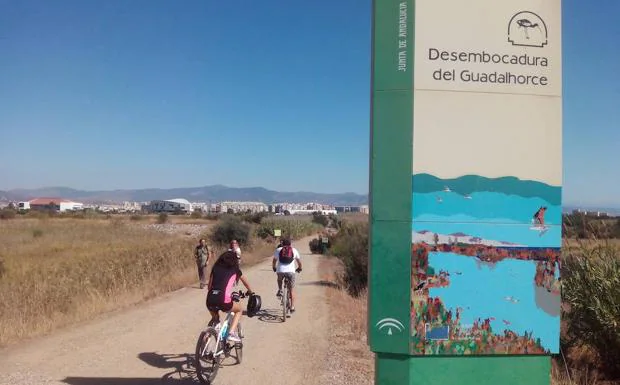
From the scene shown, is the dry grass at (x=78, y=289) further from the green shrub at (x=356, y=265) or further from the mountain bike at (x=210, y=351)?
the green shrub at (x=356, y=265)

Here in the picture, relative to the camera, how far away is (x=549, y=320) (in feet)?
13.7

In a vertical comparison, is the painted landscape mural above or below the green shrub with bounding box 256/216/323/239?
above

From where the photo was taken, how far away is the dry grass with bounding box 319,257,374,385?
316 inches

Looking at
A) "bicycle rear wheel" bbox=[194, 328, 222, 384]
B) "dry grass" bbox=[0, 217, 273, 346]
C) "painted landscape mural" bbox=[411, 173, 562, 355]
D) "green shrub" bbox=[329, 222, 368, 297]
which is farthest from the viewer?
"green shrub" bbox=[329, 222, 368, 297]

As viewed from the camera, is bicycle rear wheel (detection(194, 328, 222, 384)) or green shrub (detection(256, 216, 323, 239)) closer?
bicycle rear wheel (detection(194, 328, 222, 384))

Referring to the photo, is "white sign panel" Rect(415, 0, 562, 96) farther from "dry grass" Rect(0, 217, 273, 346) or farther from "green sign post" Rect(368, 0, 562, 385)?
"dry grass" Rect(0, 217, 273, 346)

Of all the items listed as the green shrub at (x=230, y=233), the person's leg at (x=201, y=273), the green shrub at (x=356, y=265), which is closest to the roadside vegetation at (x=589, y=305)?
the green shrub at (x=356, y=265)

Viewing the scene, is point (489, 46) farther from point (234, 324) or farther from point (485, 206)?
point (234, 324)

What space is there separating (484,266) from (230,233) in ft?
130

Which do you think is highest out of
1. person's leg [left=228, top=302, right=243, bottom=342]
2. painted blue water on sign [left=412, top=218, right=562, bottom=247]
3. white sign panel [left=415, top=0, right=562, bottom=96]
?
white sign panel [left=415, top=0, right=562, bottom=96]

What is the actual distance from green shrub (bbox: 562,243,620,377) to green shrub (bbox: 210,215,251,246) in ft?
118

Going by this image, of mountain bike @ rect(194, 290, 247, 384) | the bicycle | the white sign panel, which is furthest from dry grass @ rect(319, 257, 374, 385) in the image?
the white sign panel

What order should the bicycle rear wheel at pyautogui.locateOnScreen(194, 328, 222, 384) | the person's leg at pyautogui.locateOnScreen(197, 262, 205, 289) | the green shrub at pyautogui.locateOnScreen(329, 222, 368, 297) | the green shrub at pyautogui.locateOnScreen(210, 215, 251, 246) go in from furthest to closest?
Result: the green shrub at pyautogui.locateOnScreen(210, 215, 251, 246) < the person's leg at pyautogui.locateOnScreen(197, 262, 205, 289) < the green shrub at pyautogui.locateOnScreen(329, 222, 368, 297) < the bicycle rear wheel at pyautogui.locateOnScreen(194, 328, 222, 384)

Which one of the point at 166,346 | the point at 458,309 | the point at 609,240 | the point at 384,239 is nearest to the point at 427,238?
the point at 384,239
